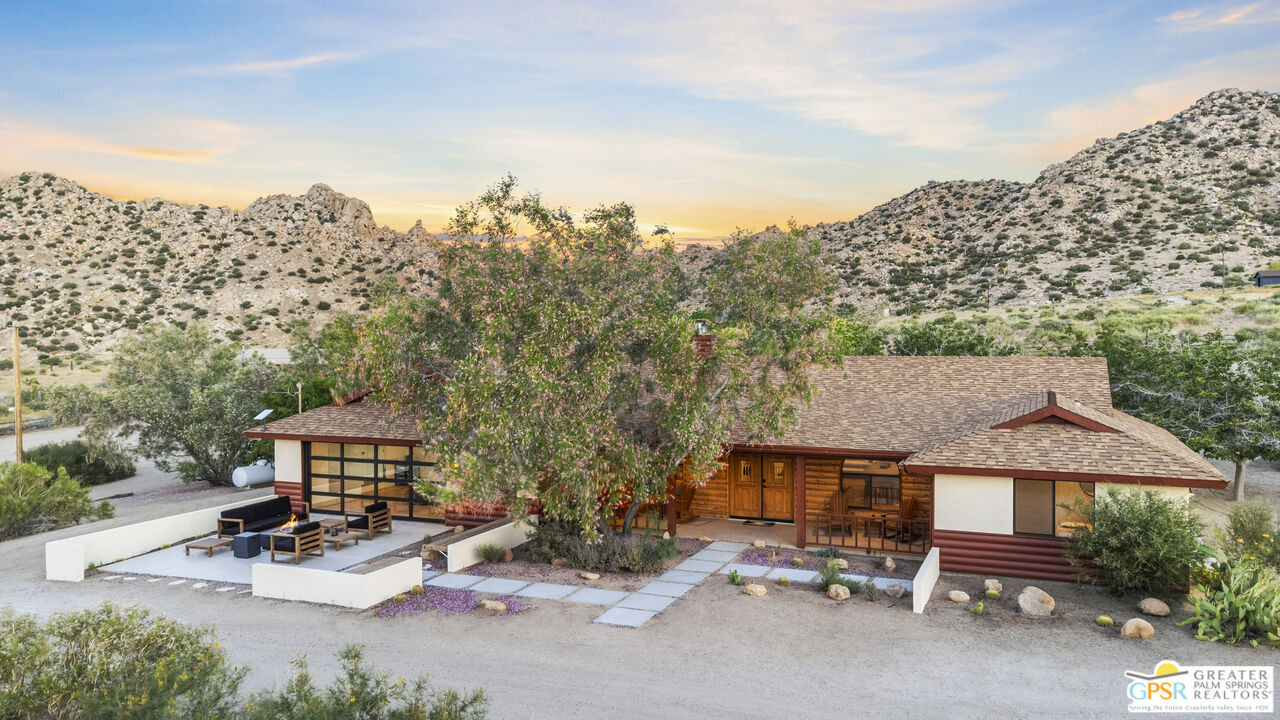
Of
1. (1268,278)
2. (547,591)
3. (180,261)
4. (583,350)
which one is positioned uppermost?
(180,261)

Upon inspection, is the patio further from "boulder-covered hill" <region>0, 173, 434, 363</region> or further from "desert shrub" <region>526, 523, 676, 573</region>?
"boulder-covered hill" <region>0, 173, 434, 363</region>

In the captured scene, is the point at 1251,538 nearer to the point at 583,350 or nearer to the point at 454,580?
the point at 583,350

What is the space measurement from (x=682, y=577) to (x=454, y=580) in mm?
4022

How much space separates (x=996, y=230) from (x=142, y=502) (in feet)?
185

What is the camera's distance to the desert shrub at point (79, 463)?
28.1 meters

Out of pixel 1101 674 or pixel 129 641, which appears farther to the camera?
pixel 1101 674

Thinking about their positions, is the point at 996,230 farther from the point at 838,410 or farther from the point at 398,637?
the point at 398,637

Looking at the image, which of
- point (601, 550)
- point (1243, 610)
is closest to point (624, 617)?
point (601, 550)

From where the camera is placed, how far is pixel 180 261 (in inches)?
2539

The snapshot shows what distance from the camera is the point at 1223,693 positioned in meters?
9.07

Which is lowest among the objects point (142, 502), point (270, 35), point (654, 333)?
point (142, 502)

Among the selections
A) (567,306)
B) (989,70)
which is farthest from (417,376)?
(989,70)

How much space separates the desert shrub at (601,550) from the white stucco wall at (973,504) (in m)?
5.09

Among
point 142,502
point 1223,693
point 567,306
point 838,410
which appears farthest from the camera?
point 142,502
